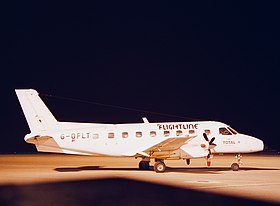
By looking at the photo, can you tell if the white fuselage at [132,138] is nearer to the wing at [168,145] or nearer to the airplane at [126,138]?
the airplane at [126,138]

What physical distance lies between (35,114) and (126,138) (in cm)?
610

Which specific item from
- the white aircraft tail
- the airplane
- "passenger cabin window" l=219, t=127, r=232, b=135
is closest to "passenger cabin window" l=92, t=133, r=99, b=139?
the airplane

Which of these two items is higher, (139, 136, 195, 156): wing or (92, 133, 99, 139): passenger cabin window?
(92, 133, 99, 139): passenger cabin window

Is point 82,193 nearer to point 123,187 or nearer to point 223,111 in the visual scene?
point 123,187

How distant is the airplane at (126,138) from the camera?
27.5m

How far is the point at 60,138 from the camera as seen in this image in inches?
1083

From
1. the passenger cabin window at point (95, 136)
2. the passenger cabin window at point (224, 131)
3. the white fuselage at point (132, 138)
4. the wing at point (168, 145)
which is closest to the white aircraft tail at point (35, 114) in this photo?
the white fuselage at point (132, 138)

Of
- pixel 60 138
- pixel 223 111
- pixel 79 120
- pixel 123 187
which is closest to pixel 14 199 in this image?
pixel 123 187

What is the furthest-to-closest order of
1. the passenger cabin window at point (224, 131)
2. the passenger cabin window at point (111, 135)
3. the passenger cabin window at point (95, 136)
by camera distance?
1. the passenger cabin window at point (224, 131)
2. the passenger cabin window at point (111, 135)
3. the passenger cabin window at point (95, 136)

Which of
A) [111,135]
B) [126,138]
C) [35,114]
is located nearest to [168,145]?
[126,138]

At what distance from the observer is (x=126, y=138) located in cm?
2817

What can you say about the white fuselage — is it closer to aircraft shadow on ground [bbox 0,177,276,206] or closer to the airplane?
the airplane

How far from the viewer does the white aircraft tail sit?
27938mm

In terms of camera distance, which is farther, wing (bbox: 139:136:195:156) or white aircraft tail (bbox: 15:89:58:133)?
white aircraft tail (bbox: 15:89:58:133)
